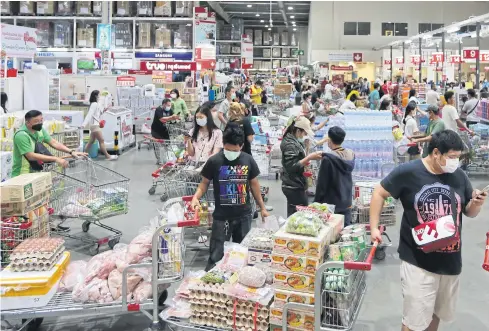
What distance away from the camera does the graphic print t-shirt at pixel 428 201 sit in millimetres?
3596

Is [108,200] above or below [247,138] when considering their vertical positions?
below

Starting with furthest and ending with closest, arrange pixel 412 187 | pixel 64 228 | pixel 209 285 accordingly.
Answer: pixel 64 228 < pixel 209 285 < pixel 412 187

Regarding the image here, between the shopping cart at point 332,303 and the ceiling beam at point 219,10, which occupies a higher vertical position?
the ceiling beam at point 219,10

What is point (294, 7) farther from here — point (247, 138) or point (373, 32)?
point (247, 138)

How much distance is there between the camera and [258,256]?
428 cm

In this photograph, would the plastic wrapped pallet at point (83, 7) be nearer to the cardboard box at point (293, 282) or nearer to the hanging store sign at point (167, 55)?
the hanging store sign at point (167, 55)

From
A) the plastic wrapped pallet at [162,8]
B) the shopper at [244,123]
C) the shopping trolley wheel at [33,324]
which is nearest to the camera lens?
the shopping trolley wheel at [33,324]

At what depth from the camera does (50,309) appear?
4.04 m

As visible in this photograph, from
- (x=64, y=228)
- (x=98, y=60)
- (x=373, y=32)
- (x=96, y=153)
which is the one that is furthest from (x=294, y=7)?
(x=64, y=228)

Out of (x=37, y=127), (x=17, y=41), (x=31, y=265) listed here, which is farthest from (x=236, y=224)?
(x=17, y=41)

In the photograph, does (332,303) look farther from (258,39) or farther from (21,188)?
(258,39)

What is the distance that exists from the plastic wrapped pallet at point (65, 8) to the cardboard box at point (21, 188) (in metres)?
16.8

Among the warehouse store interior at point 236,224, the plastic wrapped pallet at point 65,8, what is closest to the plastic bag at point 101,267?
the warehouse store interior at point 236,224

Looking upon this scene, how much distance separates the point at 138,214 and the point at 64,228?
4.55 feet
